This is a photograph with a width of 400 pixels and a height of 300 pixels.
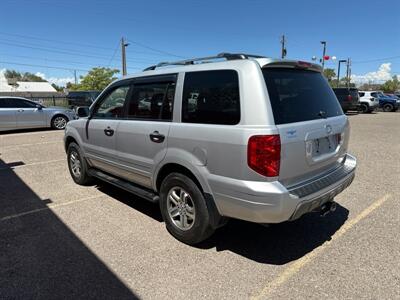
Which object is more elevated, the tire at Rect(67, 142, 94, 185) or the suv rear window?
the suv rear window

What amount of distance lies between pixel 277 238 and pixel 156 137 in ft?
6.02

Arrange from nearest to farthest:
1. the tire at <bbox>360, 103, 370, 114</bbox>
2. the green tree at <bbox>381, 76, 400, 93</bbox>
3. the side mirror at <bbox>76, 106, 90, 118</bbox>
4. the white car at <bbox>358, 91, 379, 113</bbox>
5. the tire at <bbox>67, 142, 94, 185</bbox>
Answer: the side mirror at <bbox>76, 106, 90, 118</bbox>
the tire at <bbox>67, 142, 94, 185</bbox>
the white car at <bbox>358, 91, 379, 113</bbox>
the tire at <bbox>360, 103, 370, 114</bbox>
the green tree at <bbox>381, 76, 400, 93</bbox>

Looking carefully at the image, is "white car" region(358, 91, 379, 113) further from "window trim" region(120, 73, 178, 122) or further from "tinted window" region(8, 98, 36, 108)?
"window trim" region(120, 73, 178, 122)

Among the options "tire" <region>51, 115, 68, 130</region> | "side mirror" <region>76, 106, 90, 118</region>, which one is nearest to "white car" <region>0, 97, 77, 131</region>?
"tire" <region>51, 115, 68, 130</region>

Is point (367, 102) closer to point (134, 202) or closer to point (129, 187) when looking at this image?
point (134, 202)

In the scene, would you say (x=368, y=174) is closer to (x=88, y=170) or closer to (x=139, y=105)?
(x=139, y=105)

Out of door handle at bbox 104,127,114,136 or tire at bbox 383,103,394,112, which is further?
tire at bbox 383,103,394,112

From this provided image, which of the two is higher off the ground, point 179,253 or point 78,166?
point 78,166

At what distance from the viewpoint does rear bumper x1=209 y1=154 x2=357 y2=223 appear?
292 cm

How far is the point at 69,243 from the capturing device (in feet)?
12.5

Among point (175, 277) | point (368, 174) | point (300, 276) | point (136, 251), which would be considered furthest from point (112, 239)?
point (368, 174)

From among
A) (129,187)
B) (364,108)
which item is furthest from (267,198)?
(364,108)

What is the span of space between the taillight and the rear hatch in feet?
0.23

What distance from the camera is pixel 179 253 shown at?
3.57 m
